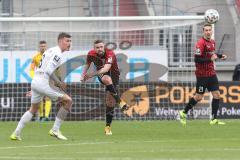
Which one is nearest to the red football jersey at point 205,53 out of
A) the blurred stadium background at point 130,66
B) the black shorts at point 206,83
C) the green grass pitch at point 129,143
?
the black shorts at point 206,83

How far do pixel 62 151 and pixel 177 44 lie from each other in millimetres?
12143

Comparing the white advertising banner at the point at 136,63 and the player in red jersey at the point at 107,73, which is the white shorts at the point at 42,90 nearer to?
the player in red jersey at the point at 107,73

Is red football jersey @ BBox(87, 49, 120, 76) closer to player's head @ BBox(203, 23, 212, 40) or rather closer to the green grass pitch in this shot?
the green grass pitch

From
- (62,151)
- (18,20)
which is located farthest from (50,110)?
(62,151)

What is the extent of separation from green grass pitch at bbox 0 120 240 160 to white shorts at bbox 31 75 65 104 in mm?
830

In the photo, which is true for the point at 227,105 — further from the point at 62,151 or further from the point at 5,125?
the point at 62,151

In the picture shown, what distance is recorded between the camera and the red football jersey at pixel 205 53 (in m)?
19.7

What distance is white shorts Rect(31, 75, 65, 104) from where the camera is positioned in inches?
615

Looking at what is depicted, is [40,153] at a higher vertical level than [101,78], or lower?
lower

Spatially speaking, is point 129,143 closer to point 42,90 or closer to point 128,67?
point 42,90

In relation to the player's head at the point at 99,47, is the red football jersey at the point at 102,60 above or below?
below

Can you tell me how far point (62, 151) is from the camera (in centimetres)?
1294

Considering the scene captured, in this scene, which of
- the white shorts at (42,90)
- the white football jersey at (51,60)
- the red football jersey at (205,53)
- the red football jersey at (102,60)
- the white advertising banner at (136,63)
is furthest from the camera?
the white advertising banner at (136,63)

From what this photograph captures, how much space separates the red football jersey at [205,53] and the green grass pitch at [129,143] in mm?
1269
